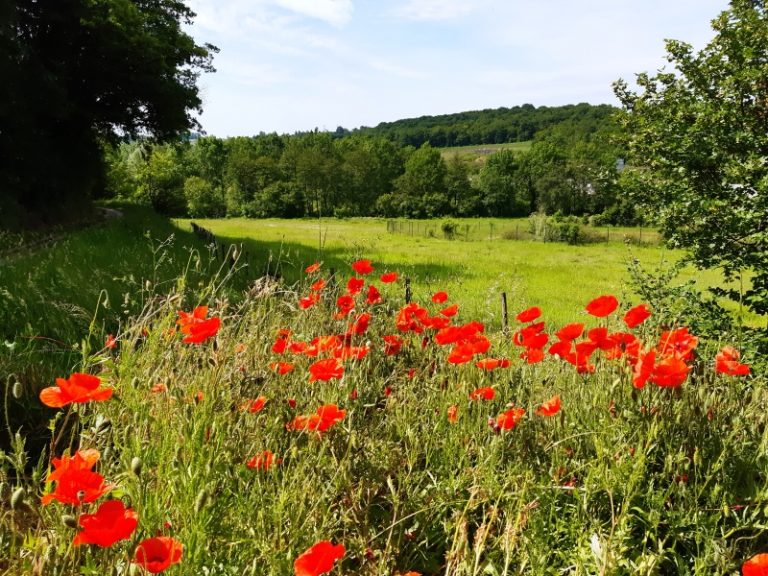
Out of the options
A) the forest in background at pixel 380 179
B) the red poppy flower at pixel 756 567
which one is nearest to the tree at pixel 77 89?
the red poppy flower at pixel 756 567

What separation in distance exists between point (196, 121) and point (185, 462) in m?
24.3

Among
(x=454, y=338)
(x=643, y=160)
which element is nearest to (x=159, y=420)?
(x=454, y=338)

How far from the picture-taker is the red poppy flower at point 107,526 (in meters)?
1.00

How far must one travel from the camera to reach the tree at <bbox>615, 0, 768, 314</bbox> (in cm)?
400

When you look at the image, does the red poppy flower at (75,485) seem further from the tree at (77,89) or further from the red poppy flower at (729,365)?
the tree at (77,89)

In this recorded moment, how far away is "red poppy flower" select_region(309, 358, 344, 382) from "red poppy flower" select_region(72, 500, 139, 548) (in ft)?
2.55

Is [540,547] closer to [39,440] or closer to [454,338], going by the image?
[454,338]

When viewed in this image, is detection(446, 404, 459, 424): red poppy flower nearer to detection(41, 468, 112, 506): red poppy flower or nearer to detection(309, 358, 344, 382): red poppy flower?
detection(309, 358, 344, 382): red poppy flower

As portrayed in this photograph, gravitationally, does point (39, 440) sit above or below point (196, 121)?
below

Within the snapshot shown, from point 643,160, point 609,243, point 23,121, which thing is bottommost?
point 609,243

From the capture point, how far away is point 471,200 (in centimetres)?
8050

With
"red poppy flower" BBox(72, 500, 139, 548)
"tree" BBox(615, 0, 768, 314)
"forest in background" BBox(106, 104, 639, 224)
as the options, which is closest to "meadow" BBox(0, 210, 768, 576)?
"red poppy flower" BBox(72, 500, 139, 548)

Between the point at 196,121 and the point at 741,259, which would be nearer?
the point at 741,259

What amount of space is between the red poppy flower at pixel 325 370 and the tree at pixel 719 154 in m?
3.28
